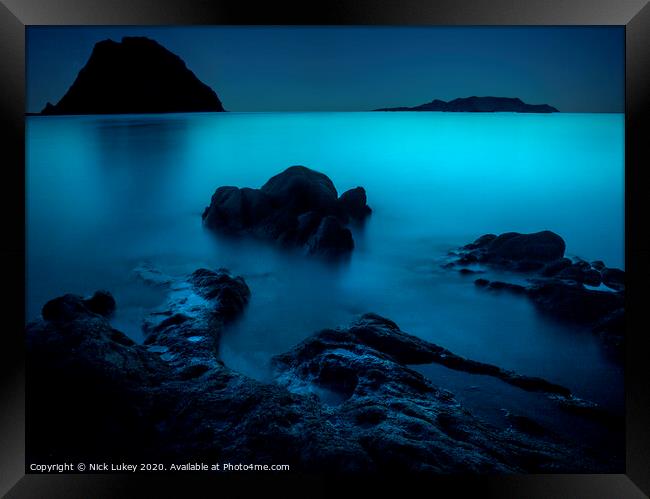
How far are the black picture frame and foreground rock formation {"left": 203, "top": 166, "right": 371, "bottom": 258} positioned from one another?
1.10 metres

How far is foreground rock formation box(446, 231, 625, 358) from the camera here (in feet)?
12.7

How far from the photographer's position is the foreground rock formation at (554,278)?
387cm

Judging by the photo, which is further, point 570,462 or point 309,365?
point 309,365

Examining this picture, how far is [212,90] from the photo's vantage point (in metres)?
4.04

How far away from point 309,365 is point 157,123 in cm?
186

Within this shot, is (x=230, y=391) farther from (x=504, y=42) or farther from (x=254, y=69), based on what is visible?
(x=504, y=42)

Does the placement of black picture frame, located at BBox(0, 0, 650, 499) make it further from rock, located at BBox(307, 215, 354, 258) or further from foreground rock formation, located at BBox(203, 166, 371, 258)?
rock, located at BBox(307, 215, 354, 258)

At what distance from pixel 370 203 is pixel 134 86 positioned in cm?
174

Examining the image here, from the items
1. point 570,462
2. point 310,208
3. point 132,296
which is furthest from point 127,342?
point 570,462

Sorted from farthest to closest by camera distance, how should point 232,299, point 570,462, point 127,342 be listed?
point 232,299
point 127,342
point 570,462

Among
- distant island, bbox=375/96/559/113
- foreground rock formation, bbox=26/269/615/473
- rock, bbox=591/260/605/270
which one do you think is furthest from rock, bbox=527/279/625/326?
distant island, bbox=375/96/559/113

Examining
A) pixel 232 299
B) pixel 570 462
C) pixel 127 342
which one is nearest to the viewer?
pixel 570 462

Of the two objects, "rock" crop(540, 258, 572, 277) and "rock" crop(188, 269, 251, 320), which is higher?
"rock" crop(540, 258, 572, 277)

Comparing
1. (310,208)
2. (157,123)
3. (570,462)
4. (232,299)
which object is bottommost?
(570,462)
